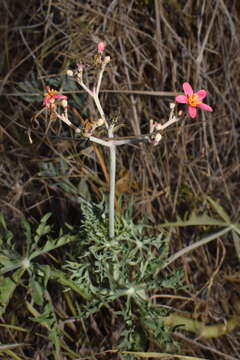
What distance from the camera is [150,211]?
3398mm

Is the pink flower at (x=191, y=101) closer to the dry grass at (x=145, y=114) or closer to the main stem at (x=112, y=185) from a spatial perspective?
the main stem at (x=112, y=185)

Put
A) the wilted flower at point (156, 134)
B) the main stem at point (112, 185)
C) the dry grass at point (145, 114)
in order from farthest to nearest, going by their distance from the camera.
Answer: the dry grass at point (145, 114)
the main stem at point (112, 185)
the wilted flower at point (156, 134)

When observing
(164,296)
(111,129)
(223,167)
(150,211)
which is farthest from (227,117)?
(111,129)

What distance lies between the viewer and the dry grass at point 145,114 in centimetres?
340

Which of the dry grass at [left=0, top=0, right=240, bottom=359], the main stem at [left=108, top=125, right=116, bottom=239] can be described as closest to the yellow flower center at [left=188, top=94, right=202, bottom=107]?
the main stem at [left=108, top=125, right=116, bottom=239]

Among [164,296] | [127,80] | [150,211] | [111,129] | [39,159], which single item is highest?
[111,129]

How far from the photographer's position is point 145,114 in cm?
349

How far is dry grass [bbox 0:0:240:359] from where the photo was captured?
3.40 metres

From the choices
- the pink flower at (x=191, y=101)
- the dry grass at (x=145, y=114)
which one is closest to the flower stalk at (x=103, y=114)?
the pink flower at (x=191, y=101)

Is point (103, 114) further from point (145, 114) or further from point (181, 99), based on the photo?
point (145, 114)

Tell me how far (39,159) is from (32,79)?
0.61 meters

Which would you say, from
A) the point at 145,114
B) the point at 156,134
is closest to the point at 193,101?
the point at 156,134

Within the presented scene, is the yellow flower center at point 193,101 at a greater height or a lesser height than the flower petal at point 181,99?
lesser

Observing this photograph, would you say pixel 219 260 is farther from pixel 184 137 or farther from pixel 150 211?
pixel 184 137
